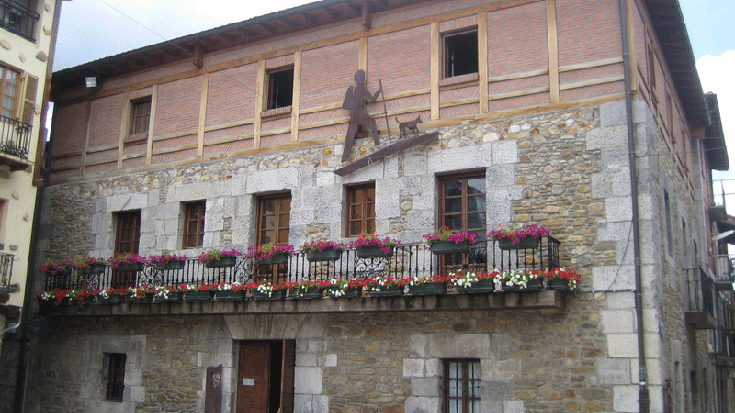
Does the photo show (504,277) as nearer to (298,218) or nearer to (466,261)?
(466,261)

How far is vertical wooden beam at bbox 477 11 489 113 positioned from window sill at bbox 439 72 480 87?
11cm

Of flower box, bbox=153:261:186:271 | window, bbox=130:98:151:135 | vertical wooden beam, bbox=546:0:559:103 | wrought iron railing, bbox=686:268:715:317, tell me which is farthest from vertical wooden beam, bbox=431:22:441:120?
window, bbox=130:98:151:135

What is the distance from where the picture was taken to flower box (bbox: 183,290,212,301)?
43.3 feet

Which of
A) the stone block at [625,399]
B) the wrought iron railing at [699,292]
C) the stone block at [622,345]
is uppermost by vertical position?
the wrought iron railing at [699,292]

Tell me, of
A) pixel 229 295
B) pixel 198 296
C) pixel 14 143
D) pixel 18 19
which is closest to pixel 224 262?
pixel 229 295

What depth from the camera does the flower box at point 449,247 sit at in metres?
11.1

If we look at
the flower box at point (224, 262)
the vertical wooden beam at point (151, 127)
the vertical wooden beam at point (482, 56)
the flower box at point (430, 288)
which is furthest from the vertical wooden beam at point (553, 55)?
the vertical wooden beam at point (151, 127)

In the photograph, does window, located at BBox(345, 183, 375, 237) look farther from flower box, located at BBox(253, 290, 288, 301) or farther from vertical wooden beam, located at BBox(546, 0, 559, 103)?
vertical wooden beam, located at BBox(546, 0, 559, 103)

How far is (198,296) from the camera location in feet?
43.4

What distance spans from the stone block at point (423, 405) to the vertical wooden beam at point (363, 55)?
582cm

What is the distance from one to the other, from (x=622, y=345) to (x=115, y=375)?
32.4 ft

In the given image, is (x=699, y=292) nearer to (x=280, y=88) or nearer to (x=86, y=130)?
(x=280, y=88)

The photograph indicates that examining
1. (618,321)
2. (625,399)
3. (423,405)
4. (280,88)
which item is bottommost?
(423,405)

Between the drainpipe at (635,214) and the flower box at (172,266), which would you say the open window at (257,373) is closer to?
the flower box at (172,266)
